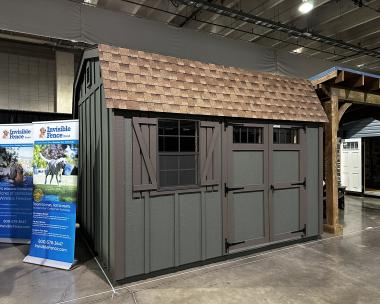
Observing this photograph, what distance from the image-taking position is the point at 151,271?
13.1ft

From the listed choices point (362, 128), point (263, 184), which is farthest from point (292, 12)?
point (362, 128)

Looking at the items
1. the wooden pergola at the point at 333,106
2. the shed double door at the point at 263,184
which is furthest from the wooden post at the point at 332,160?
the shed double door at the point at 263,184

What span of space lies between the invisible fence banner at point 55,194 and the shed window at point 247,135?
2.59m

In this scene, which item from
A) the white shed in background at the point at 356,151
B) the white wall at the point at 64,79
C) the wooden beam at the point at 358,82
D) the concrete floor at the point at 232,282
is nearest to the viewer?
the concrete floor at the point at 232,282

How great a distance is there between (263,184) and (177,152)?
1.79 meters

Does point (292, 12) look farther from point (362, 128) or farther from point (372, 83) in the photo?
point (362, 128)

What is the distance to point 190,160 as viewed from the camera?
4.37 m

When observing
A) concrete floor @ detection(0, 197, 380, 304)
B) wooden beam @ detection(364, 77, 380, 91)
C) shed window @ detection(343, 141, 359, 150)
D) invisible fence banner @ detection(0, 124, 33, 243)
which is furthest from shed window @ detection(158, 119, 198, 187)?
shed window @ detection(343, 141, 359, 150)

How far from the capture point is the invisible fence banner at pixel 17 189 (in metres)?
5.64

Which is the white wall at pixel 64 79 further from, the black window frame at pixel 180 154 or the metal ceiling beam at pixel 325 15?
the metal ceiling beam at pixel 325 15

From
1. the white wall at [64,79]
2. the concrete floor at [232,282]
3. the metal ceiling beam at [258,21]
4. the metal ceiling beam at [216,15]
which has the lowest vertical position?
the concrete floor at [232,282]

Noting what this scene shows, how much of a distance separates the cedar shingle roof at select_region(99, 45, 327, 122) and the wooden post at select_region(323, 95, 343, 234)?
1.29ft

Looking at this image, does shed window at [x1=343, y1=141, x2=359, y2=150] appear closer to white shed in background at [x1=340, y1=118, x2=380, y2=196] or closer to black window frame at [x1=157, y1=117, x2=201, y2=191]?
white shed in background at [x1=340, y1=118, x2=380, y2=196]

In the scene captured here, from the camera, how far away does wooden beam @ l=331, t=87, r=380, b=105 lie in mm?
6103
